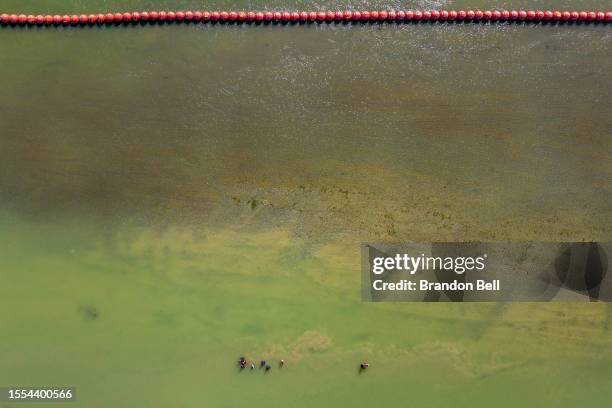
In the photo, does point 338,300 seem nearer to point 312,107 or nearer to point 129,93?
point 312,107

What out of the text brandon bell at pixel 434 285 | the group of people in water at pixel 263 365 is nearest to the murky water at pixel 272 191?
the group of people in water at pixel 263 365

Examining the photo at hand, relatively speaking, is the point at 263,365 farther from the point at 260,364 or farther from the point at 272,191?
the point at 272,191

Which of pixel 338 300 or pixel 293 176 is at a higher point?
pixel 293 176

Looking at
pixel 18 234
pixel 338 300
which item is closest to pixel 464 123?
pixel 338 300

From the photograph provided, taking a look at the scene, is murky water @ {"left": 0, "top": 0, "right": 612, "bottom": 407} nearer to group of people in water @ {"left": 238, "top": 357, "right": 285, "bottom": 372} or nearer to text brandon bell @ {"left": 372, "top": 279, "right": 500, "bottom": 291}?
group of people in water @ {"left": 238, "top": 357, "right": 285, "bottom": 372}

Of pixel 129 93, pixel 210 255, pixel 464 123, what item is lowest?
pixel 210 255

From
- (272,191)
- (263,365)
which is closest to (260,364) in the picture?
(263,365)

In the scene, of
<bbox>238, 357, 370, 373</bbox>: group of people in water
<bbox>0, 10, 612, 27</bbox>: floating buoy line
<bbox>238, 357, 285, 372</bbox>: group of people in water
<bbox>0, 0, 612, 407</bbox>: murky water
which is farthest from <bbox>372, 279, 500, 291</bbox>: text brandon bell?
<bbox>0, 10, 612, 27</bbox>: floating buoy line
